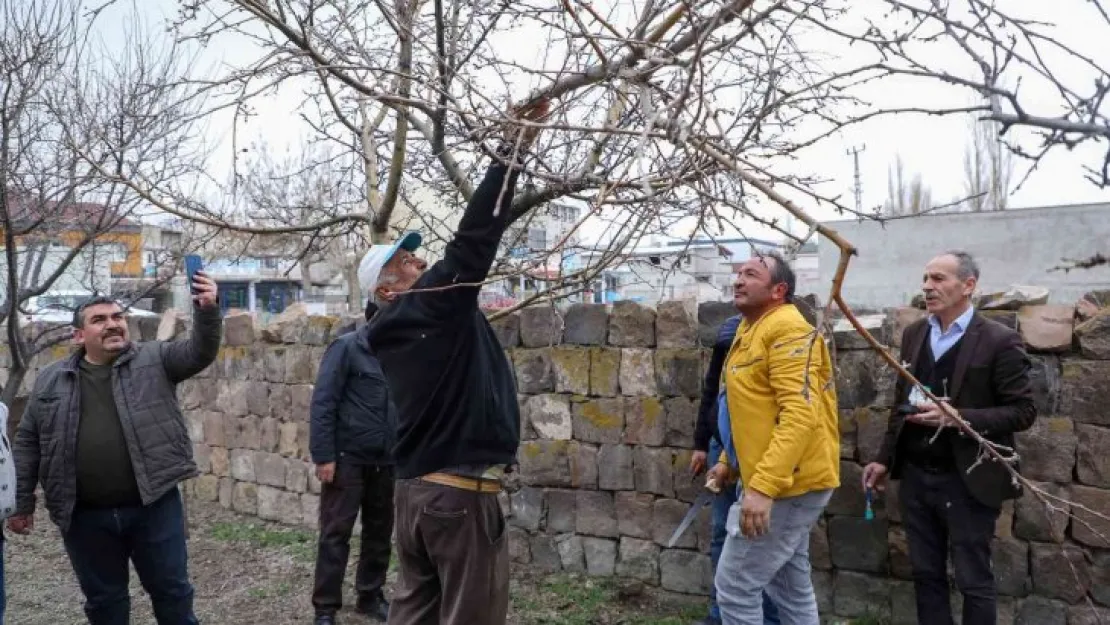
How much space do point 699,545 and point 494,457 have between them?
109 inches

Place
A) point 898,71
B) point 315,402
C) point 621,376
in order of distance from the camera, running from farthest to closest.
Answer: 1. point 621,376
2. point 315,402
3. point 898,71

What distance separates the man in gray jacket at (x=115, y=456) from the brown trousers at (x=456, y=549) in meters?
1.57

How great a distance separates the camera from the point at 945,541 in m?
4.07

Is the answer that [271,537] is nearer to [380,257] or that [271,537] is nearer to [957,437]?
[380,257]

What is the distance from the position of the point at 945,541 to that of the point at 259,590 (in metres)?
4.64

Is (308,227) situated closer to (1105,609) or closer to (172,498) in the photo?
(172,498)

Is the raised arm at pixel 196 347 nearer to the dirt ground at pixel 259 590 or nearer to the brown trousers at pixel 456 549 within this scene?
the brown trousers at pixel 456 549

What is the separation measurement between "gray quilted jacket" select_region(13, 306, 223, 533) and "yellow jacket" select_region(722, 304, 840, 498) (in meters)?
2.50

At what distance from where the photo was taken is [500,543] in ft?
11.0

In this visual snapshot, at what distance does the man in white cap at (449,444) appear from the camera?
3203 mm

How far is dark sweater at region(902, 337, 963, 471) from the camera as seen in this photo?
3.95 meters

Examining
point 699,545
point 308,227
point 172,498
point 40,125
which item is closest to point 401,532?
point 172,498

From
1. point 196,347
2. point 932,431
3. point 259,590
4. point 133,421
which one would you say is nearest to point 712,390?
point 932,431

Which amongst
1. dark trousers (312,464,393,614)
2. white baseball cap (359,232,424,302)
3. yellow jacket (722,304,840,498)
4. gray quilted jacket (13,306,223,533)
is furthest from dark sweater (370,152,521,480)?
dark trousers (312,464,393,614)
